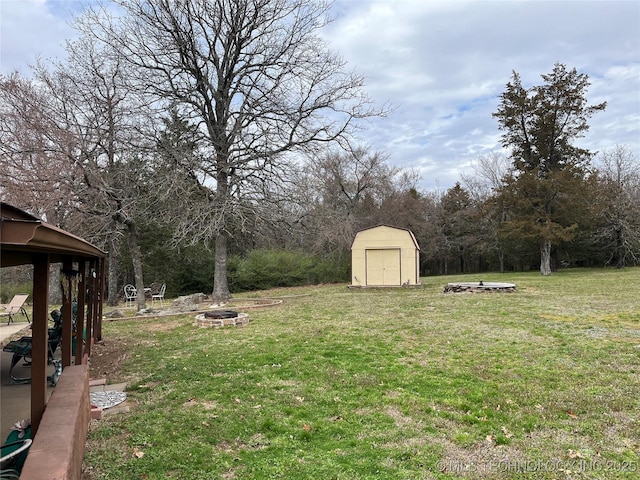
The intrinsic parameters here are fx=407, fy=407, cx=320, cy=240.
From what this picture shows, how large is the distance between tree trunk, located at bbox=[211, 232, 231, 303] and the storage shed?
676 cm

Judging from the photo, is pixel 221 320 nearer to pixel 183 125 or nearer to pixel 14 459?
pixel 14 459

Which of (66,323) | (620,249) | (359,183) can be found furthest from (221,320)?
(620,249)

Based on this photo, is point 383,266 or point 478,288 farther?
point 383,266

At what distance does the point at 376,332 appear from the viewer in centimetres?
777

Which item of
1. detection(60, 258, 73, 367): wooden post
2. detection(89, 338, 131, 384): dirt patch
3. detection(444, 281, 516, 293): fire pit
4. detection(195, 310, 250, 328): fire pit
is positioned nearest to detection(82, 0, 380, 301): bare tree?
detection(195, 310, 250, 328): fire pit

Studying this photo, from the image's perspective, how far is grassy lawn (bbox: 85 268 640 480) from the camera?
9.51 feet

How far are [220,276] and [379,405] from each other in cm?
1071

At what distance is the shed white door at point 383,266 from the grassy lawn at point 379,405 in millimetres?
10627

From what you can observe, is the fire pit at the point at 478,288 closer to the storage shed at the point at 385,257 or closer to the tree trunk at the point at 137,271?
the storage shed at the point at 385,257

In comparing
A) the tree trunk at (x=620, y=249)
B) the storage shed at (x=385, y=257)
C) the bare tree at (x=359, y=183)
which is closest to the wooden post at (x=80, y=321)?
the storage shed at (x=385, y=257)

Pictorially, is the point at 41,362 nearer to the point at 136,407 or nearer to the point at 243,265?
the point at 136,407

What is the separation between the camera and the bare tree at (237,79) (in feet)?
41.8

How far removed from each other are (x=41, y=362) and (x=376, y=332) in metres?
5.97

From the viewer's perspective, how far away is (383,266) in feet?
61.4
